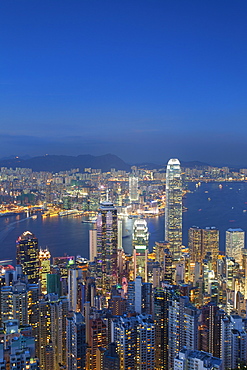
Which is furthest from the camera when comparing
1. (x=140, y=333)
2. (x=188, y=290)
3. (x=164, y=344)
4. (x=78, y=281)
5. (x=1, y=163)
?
(x=1, y=163)

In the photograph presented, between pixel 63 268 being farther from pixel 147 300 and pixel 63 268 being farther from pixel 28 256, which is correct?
pixel 147 300

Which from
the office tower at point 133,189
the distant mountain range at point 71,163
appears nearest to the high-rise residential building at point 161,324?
the distant mountain range at point 71,163

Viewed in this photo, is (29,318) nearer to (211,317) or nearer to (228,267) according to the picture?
(211,317)

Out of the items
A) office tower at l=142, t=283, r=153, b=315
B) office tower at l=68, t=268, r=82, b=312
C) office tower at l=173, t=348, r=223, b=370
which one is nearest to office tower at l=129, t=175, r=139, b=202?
office tower at l=68, t=268, r=82, b=312

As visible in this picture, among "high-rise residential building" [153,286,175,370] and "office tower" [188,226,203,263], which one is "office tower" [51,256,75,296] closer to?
"high-rise residential building" [153,286,175,370]

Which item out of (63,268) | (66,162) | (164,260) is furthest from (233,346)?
(66,162)

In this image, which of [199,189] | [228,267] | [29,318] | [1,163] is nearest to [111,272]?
[228,267]
